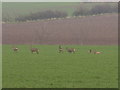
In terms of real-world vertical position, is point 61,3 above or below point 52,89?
above

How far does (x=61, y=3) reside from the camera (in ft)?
343

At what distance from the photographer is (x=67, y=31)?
8100 cm

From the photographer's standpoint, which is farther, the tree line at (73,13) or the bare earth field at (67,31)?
the tree line at (73,13)

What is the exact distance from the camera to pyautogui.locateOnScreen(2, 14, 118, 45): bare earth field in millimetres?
76875

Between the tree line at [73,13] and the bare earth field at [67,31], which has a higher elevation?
the tree line at [73,13]

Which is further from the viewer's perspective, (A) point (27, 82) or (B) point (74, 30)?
(B) point (74, 30)

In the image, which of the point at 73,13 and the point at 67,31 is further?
the point at 73,13

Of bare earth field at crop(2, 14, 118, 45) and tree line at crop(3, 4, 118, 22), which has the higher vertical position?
tree line at crop(3, 4, 118, 22)

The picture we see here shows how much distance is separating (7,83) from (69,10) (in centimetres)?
8451

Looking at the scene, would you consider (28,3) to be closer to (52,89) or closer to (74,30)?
(74,30)

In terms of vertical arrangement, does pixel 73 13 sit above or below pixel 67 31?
above

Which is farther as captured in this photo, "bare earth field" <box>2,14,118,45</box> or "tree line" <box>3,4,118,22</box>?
"tree line" <box>3,4,118,22</box>

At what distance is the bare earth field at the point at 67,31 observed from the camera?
7688cm

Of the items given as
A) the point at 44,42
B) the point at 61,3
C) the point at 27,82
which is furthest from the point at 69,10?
the point at 27,82
